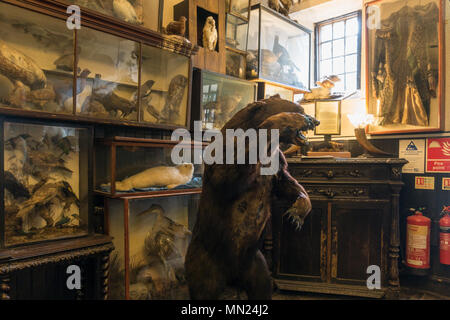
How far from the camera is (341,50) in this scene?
166 inches

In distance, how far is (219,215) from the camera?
1.23 meters

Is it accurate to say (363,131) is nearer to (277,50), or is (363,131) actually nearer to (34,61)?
(277,50)

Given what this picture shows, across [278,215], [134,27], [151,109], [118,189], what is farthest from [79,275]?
[278,215]

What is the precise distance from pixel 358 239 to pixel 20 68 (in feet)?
9.70

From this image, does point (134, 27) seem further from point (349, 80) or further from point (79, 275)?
point (349, 80)

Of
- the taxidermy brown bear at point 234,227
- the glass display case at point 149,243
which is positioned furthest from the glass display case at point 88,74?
the taxidermy brown bear at point 234,227

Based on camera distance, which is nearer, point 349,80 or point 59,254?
point 59,254

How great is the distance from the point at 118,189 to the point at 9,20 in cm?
112

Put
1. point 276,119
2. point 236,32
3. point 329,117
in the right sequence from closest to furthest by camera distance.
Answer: point 276,119, point 236,32, point 329,117

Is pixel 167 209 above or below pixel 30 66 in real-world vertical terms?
below

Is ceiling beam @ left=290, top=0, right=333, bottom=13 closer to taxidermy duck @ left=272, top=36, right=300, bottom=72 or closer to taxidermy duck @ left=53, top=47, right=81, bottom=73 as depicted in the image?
taxidermy duck @ left=272, top=36, right=300, bottom=72

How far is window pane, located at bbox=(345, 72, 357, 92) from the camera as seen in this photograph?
4.11m

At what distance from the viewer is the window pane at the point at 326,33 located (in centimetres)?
434

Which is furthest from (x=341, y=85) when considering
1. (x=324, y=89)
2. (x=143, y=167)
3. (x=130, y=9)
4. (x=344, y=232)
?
(x=143, y=167)
